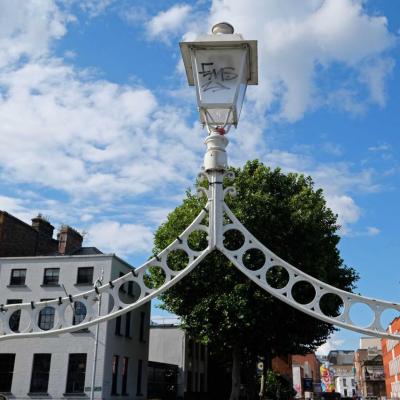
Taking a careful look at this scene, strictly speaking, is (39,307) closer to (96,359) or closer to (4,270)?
(96,359)

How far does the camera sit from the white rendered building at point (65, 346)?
95.3 feet

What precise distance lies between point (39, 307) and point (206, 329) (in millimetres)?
20220

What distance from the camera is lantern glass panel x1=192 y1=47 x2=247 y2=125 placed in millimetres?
6633

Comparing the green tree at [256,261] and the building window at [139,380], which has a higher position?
the green tree at [256,261]

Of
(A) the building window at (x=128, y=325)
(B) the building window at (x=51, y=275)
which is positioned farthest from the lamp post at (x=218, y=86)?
(A) the building window at (x=128, y=325)

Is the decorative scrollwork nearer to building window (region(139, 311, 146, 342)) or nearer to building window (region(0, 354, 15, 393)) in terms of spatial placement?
building window (region(0, 354, 15, 393))

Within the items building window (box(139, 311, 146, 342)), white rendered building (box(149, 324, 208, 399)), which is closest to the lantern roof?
building window (box(139, 311, 146, 342))

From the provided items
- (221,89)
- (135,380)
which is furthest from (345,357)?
(221,89)

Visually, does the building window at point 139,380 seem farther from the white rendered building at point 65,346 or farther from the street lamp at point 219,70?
the street lamp at point 219,70

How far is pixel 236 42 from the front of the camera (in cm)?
650

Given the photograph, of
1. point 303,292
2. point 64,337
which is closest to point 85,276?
point 64,337

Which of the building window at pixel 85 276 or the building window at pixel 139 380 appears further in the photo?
the building window at pixel 139 380

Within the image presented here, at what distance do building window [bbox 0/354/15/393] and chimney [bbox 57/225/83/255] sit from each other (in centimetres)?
854

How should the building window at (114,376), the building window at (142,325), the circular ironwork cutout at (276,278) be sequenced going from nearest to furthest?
the circular ironwork cutout at (276,278), the building window at (114,376), the building window at (142,325)
